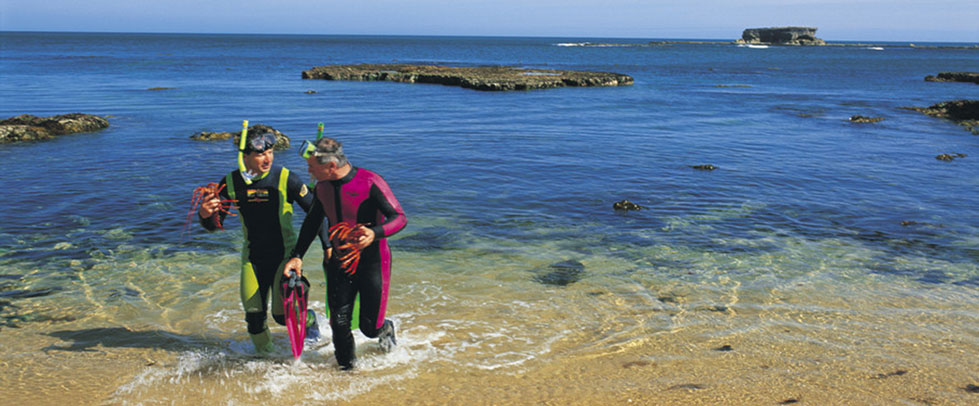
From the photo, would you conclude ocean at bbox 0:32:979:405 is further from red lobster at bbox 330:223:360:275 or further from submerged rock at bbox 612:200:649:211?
red lobster at bbox 330:223:360:275

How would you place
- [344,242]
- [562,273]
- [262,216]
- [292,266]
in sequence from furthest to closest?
[562,273] < [262,216] < [292,266] < [344,242]

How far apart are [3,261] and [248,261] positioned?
5.72m

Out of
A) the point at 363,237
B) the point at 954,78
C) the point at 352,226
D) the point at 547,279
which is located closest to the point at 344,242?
the point at 352,226

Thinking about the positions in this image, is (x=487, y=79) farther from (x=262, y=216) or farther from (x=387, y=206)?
(x=387, y=206)

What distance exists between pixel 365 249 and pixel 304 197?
32.1 inches

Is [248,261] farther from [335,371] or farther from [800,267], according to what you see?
[800,267]

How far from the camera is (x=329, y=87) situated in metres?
46.2

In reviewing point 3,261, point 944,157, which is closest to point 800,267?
point 3,261

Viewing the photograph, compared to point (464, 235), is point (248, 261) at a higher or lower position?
higher

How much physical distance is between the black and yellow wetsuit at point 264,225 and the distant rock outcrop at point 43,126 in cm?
1857

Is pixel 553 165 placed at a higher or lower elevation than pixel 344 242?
lower

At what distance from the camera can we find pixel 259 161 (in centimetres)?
542

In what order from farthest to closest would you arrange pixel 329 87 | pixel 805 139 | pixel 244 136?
pixel 329 87, pixel 805 139, pixel 244 136

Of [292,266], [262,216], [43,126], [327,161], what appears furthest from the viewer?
[43,126]
